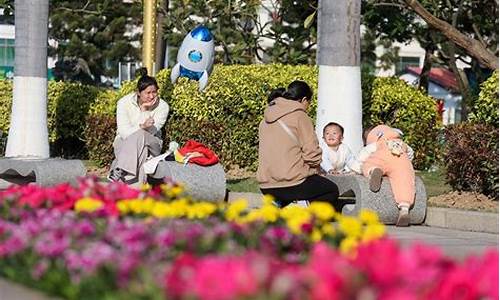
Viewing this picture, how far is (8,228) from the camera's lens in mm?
7441

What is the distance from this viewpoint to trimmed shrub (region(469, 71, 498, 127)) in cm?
1306

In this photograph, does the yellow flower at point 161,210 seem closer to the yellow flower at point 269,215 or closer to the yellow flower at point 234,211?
the yellow flower at point 234,211

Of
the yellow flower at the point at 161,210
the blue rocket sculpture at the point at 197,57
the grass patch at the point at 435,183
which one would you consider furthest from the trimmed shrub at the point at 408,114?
the yellow flower at the point at 161,210

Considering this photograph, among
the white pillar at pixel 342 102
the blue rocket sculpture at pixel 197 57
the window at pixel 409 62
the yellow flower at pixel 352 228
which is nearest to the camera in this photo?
the yellow flower at pixel 352 228

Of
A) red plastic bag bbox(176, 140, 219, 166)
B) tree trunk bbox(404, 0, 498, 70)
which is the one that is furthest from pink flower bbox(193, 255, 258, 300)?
tree trunk bbox(404, 0, 498, 70)

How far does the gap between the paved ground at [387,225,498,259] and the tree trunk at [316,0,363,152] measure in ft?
6.13

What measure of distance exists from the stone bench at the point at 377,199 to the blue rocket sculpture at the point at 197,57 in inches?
196

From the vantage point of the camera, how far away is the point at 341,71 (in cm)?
1430

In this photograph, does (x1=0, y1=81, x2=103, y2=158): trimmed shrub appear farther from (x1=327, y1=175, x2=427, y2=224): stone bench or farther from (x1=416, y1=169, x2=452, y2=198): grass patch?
→ (x1=327, y1=175, x2=427, y2=224): stone bench

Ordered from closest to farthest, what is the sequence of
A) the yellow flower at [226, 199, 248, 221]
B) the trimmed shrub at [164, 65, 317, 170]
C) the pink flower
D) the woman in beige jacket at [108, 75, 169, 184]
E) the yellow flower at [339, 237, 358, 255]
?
the pink flower → the yellow flower at [339, 237, 358, 255] → the yellow flower at [226, 199, 248, 221] → the woman in beige jacket at [108, 75, 169, 184] → the trimmed shrub at [164, 65, 317, 170]

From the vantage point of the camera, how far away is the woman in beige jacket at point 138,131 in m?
14.6

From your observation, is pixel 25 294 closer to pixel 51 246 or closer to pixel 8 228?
pixel 51 246

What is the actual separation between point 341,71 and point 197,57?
371 cm

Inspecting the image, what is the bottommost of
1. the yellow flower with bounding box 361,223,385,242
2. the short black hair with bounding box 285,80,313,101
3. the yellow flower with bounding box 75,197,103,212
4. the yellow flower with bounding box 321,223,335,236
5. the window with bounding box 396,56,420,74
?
the yellow flower with bounding box 321,223,335,236
